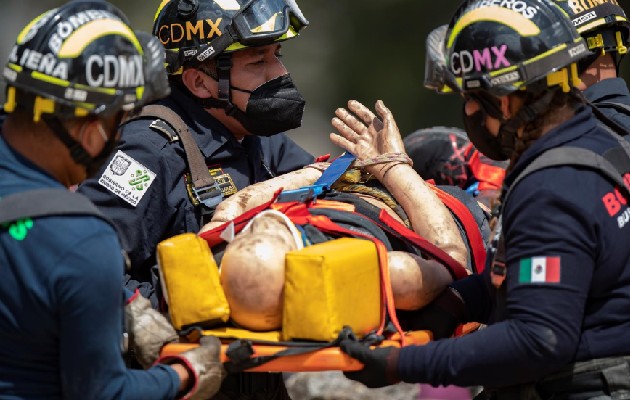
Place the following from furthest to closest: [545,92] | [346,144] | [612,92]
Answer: [612,92]
[346,144]
[545,92]

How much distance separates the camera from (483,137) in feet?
11.4

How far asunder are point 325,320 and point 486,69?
2.89 feet

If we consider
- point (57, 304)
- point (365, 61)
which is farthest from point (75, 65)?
point (365, 61)

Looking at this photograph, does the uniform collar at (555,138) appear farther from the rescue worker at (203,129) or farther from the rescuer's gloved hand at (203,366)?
the rescue worker at (203,129)

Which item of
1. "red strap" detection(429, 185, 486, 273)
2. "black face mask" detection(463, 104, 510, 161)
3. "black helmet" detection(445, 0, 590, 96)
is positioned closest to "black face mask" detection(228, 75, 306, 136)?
"red strap" detection(429, 185, 486, 273)

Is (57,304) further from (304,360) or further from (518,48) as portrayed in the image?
(518,48)

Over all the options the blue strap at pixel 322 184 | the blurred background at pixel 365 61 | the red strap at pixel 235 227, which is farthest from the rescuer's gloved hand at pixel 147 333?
the blurred background at pixel 365 61

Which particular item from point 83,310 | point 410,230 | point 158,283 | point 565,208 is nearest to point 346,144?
point 410,230

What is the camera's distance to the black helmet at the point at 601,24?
4410mm

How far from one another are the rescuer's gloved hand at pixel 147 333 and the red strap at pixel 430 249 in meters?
0.85

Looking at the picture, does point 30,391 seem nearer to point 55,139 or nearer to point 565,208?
point 55,139

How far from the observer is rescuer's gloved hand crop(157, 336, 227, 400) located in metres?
3.29

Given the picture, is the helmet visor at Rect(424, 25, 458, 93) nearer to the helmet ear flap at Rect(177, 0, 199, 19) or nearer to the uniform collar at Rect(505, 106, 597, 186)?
the uniform collar at Rect(505, 106, 597, 186)

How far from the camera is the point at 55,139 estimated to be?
2.99m
